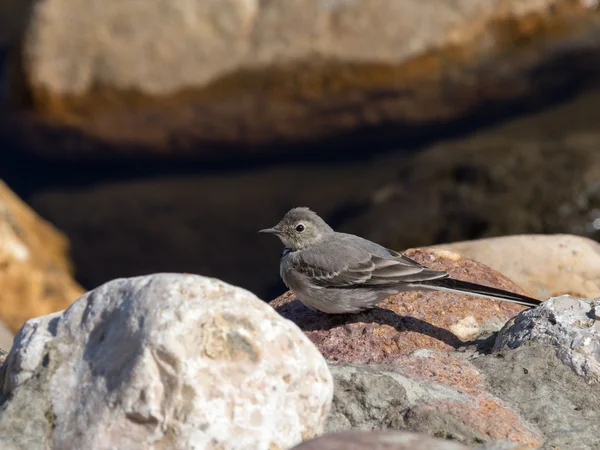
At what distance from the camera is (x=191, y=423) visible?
3221 mm

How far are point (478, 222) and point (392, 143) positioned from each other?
3178mm

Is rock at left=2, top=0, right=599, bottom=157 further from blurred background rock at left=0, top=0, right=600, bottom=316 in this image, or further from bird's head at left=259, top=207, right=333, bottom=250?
bird's head at left=259, top=207, right=333, bottom=250

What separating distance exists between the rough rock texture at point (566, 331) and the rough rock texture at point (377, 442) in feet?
4.59

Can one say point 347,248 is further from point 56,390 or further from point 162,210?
point 162,210

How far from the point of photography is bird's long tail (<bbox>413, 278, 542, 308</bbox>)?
4.77 m

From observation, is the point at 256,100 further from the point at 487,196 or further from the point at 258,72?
the point at 487,196

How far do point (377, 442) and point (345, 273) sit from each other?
2278 mm

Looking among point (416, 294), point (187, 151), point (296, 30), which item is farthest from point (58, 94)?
point (416, 294)

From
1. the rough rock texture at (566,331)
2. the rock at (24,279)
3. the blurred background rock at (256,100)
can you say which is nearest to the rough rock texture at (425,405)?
the rough rock texture at (566,331)

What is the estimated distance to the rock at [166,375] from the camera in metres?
3.24

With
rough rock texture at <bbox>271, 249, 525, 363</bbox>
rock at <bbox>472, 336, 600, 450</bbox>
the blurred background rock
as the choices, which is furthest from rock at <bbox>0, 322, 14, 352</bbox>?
the blurred background rock

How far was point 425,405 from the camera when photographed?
3961 mm

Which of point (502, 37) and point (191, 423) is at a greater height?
point (502, 37)

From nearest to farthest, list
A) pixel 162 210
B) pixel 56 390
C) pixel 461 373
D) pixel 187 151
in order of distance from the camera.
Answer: pixel 56 390 → pixel 461 373 → pixel 162 210 → pixel 187 151
